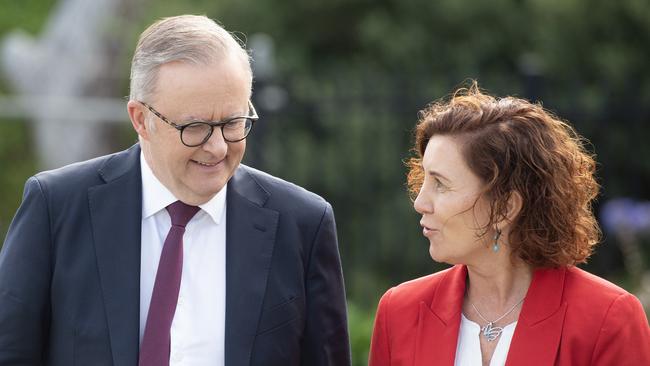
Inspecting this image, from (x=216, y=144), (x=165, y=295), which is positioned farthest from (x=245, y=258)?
(x=216, y=144)

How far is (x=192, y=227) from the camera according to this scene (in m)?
3.25

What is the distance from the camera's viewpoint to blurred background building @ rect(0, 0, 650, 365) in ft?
23.0

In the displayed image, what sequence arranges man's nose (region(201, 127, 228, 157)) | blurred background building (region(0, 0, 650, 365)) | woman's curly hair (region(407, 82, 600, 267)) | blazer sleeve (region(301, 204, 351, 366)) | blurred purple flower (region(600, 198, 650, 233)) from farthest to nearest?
blurred background building (region(0, 0, 650, 365))
blurred purple flower (region(600, 198, 650, 233))
blazer sleeve (region(301, 204, 351, 366))
woman's curly hair (region(407, 82, 600, 267))
man's nose (region(201, 127, 228, 157))

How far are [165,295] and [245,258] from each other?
0.26m

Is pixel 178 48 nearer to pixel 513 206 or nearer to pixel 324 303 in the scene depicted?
pixel 324 303

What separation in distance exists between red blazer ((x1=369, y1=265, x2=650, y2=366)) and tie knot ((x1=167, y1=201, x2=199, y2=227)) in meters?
0.64

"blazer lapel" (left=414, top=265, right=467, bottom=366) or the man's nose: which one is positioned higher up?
the man's nose

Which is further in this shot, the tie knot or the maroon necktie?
the tie knot

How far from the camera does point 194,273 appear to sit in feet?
10.6

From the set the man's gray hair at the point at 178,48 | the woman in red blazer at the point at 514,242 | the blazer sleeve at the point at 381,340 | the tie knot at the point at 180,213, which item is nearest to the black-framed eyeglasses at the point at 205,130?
the man's gray hair at the point at 178,48

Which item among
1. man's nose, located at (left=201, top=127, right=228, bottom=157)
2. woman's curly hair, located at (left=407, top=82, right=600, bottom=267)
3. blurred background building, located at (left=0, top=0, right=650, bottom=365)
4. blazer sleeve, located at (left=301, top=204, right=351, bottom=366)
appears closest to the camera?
man's nose, located at (left=201, top=127, right=228, bottom=157)

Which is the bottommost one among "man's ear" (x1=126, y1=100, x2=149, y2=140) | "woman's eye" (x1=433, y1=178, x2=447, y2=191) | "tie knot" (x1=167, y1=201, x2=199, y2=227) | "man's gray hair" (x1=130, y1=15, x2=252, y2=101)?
"tie knot" (x1=167, y1=201, x2=199, y2=227)

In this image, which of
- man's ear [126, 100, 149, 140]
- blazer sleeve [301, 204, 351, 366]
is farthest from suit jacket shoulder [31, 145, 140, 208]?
blazer sleeve [301, 204, 351, 366]

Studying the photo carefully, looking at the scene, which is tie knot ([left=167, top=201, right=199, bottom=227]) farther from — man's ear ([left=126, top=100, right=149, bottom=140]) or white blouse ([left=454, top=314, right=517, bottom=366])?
white blouse ([left=454, top=314, right=517, bottom=366])
